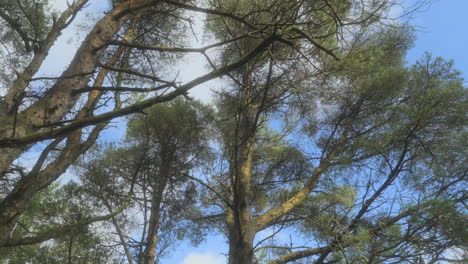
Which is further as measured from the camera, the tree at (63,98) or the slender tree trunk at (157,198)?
the slender tree trunk at (157,198)

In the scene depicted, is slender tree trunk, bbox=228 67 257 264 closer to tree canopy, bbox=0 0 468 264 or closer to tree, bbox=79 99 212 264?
tree canopy, bbox=0 0 468 264

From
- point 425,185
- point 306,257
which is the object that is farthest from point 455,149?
point 306,257

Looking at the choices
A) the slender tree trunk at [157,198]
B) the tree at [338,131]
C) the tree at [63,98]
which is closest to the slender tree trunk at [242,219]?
the tree at [338,131]

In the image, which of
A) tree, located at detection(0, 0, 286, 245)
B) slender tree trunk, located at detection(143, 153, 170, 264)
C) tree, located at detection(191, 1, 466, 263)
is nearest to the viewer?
tree, located at detection(0, 0, 286, 245)

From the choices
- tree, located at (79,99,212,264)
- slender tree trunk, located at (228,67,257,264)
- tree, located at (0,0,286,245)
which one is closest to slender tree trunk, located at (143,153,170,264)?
tree, located at (79,99,212,264)

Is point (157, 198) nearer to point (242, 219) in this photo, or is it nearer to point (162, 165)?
point (162, 165)

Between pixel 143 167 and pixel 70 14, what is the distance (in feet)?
12.1

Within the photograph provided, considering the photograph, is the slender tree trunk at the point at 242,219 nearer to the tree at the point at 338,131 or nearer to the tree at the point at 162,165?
the tree at the point at 338,131

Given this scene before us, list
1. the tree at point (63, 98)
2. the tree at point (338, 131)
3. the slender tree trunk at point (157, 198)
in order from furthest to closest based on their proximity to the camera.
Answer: the slender tree trunk at point (157, 198) < the tree at point (338, 131) < the tree at point (63, 98)

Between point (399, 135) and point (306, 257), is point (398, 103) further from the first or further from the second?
point (306, 257)

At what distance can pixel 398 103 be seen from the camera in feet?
17.5

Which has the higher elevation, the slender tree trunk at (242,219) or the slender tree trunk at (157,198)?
the slender tree trunk at (157,198)

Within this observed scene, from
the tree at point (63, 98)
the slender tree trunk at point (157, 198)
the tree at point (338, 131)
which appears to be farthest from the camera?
the slender tree trunk at point (157, 198)

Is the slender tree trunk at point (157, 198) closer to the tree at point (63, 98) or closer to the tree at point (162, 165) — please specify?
the tree at point (162, 165)
